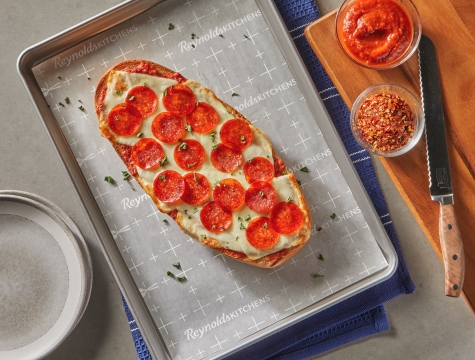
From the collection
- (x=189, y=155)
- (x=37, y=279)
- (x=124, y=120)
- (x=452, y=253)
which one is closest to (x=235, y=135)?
(x=189, y=155)

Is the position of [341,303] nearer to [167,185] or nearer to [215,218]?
[215,218]

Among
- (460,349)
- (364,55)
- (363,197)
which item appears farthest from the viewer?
(460,349)

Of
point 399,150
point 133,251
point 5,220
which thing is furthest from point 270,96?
point 5,220

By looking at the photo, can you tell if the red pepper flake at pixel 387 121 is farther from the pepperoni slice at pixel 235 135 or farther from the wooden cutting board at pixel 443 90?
the pepperoni slice at pixel 235 135

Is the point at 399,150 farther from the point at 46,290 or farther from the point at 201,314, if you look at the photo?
the point at 46,290

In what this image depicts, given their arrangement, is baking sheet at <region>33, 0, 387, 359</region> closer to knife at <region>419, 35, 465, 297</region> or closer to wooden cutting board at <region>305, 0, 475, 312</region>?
wooden cutting board at <region>305, 0, 475, 312</region>

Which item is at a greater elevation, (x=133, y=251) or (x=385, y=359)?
(x=133, y=251)
